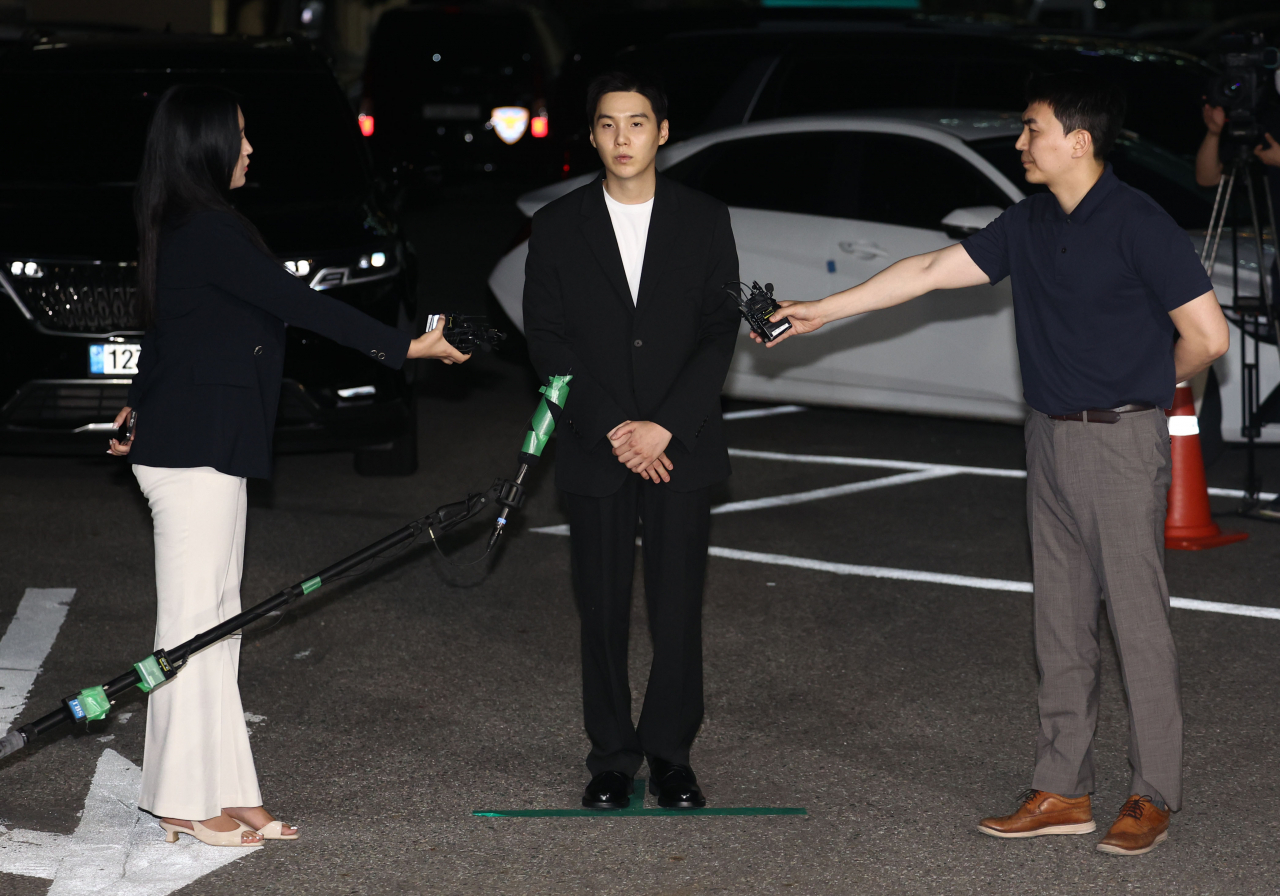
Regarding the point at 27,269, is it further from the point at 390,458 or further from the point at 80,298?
the point at 390,458

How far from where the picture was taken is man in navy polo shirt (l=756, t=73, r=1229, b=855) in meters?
4.10

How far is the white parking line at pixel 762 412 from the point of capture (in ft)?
32.2

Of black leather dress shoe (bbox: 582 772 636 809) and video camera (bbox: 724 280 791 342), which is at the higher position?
video camera (bbox: 724 280 791 342)

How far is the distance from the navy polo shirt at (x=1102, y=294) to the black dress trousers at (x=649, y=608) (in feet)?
3.30

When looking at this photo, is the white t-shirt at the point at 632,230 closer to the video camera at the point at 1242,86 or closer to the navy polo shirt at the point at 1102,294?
the navy polo shirt at the point at 1102,294

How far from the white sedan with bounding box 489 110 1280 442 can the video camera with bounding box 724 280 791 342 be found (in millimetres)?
3787

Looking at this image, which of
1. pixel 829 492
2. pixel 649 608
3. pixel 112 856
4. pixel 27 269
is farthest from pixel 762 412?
pixel 112 856

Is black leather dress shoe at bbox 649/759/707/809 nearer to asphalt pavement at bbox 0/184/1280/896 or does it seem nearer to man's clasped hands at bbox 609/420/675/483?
asphalt pavement at bbox 0/184/1280/896

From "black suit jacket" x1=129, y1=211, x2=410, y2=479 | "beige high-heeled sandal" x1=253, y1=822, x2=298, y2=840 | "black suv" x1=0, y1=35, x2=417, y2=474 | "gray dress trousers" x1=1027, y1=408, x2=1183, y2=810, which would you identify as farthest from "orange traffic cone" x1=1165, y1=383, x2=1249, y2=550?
"beige high-heeled sandal" x1=253, y1=822, x2=298, y2=840

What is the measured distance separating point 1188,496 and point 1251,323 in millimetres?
1085

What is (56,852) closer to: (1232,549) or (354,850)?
(354,850)

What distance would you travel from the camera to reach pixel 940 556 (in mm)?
7012

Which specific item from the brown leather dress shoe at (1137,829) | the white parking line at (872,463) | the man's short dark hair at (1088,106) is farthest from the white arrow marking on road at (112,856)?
the white parking line at (872,463)

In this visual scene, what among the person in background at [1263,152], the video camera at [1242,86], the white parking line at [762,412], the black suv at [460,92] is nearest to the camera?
the video camera at [1242,86]
